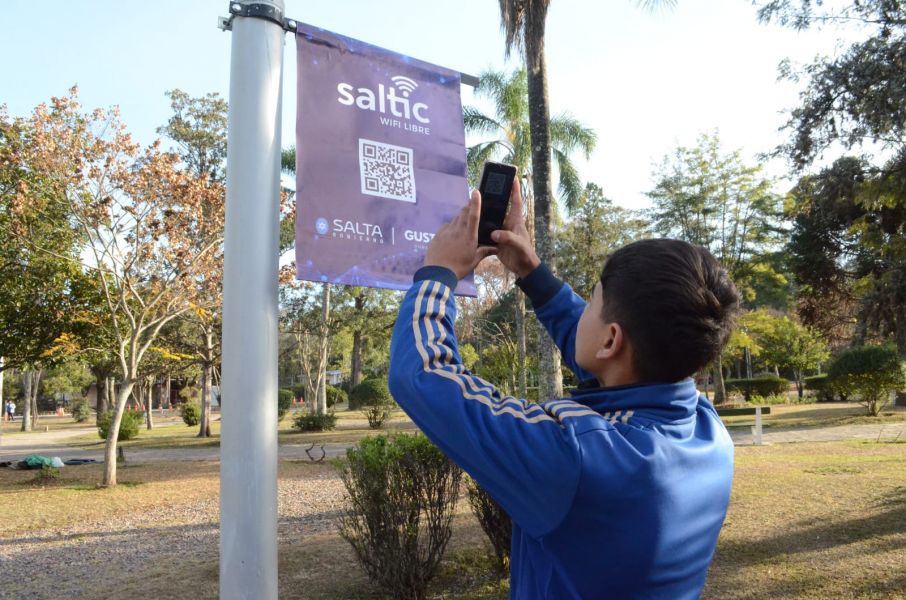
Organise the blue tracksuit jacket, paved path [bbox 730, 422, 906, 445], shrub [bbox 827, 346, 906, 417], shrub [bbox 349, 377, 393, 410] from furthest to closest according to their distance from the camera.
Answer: shrub [bbox 349, 377, 393, 410] → shrub [bbox 827, 346, 906, 417] → paved path [bbox 730, 422, 906, 445] → the blue tracksuit jacket

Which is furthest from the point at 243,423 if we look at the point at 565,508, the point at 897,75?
the point at 897,75

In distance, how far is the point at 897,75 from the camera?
21.7 ft

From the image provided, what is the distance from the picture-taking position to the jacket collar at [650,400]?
1182mm

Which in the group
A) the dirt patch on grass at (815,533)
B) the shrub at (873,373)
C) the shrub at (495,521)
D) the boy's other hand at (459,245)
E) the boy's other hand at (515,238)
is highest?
the boy's other hand at (515,238)

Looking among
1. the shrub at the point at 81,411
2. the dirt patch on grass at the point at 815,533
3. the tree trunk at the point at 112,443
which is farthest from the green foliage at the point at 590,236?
the shrub at the point at 81,411

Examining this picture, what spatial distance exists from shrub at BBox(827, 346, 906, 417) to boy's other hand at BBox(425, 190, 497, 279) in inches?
971

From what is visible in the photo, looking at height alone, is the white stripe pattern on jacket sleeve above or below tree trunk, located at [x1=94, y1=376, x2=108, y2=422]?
above

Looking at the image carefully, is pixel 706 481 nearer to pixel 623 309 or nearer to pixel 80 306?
pixel 623 309

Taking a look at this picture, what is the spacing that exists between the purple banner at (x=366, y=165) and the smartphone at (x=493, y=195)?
103cm

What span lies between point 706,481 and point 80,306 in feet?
53.3

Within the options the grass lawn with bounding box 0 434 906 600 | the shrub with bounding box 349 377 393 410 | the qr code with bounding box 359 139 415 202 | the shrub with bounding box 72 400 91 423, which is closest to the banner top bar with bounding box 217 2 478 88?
the qr code with bounding box 359 139 415 202

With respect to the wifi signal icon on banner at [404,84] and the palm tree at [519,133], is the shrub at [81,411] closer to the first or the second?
the palm tree at [519,133]

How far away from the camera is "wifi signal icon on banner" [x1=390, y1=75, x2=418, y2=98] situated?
285cm

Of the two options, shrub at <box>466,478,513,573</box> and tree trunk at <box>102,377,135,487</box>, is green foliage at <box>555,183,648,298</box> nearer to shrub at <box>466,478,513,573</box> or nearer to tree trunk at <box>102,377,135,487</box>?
tree trunk at <box>102,377,135,487</box>
